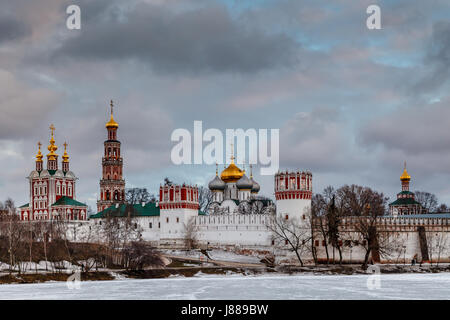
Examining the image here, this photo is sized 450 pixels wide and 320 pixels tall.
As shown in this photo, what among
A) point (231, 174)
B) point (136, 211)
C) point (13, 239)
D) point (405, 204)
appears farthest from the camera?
point (405, 204)

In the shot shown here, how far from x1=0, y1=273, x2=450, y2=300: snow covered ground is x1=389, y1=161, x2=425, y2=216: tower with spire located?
56757 millimetres

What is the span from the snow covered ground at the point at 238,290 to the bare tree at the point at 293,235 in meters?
15.9

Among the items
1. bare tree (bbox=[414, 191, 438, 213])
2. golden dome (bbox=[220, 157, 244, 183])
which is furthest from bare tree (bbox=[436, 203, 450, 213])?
golden dome (bbox=[220, 157, 244, 183])

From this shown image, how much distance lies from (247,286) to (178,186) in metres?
36.0

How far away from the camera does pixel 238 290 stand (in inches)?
1820

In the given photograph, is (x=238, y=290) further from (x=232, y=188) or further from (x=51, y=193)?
(x=51, y=193)

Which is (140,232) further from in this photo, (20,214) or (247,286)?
(247,286)

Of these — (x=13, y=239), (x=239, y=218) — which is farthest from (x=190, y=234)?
(x=13, y=239)

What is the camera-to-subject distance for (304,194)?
73.6 metres

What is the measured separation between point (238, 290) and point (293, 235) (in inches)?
1068

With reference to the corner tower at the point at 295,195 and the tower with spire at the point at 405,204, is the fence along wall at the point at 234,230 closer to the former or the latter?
the corner tower at the point at 295,195

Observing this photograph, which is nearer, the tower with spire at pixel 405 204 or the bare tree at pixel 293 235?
the bare tree at pixel 293 235

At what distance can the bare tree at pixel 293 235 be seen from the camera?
237 ft

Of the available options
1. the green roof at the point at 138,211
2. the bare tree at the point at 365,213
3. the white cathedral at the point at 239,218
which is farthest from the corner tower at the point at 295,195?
the green roof at the point at 138,211
